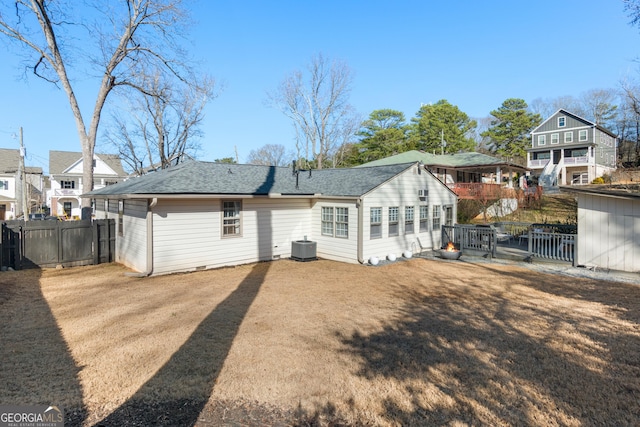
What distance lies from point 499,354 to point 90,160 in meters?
18.4

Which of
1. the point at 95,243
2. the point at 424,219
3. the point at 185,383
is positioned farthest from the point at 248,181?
the point at 185,383

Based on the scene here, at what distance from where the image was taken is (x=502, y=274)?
1070 centimetres

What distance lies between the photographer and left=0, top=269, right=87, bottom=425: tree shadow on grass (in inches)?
143

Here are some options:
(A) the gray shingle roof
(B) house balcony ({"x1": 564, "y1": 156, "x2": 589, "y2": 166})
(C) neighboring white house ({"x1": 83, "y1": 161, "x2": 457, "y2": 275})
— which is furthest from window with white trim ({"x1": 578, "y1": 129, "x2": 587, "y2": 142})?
(A) the gray shingle roof

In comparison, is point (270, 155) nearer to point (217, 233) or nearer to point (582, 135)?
point (582, 135)

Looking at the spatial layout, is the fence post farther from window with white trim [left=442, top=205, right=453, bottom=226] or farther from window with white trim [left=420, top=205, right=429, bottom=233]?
window with white trim [left=442, top=205, right=453, bottom=226]

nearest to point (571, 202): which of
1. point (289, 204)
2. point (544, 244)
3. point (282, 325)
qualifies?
point (544, 244)

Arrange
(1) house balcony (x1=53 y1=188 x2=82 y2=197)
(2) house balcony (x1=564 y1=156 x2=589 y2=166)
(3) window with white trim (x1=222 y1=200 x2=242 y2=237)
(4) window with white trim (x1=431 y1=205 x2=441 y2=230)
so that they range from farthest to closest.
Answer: (1) house balcony (x1=53 y1=188 x2=82 y2=197) < (2) house balcony (x1=564 y1=156 x2=589 y2=166) < (4) window with white trim (x1=431 y1=205 x2=441 y2=230) < (3) window with white trim (x1=222 y1=200 x2=242 y2=237)

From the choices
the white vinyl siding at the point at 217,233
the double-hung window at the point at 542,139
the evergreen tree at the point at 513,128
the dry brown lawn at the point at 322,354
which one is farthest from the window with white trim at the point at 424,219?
the evergreen tree at the point at 513,128

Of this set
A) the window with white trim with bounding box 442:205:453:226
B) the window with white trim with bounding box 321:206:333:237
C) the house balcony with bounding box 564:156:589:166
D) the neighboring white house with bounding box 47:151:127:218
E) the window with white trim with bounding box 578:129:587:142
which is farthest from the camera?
the neighboring white house with bounding box 47:151:127:218

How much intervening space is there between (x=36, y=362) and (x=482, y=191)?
24670 mm

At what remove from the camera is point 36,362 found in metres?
4.53

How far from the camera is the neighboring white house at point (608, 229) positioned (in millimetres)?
10328

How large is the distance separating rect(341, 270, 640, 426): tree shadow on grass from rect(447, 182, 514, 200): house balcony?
17.6 m
